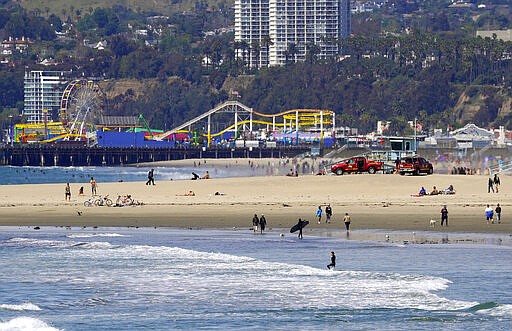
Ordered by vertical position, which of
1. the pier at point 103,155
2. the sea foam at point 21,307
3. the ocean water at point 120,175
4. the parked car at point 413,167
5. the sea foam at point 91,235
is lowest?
the sea foam at point 21,307

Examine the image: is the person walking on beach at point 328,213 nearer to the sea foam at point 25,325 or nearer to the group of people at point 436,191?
the group of people at point 436,191

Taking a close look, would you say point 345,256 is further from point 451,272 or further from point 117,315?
point 117,315

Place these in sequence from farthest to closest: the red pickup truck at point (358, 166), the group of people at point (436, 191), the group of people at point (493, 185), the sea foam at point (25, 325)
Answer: the red pickup truck at point (358, 166)
the group of people at point (493, 185)
the group of people at point (436, 191)
the sea foam at point (25, 325)

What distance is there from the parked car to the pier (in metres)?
111

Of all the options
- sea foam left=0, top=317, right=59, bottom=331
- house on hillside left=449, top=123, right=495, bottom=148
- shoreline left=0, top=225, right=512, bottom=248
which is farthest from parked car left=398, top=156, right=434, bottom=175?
house on hillside left=449, top=123, right=495, bottom=148

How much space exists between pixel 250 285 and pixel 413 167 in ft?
133

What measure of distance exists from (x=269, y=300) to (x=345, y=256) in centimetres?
882

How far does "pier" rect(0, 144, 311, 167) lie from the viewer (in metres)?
190

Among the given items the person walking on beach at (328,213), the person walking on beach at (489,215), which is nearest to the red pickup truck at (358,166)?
the person walking on beach at (328,213)

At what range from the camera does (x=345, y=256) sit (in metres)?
45.0

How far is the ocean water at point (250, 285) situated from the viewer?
110 feet

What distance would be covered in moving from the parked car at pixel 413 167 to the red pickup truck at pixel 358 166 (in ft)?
7.63

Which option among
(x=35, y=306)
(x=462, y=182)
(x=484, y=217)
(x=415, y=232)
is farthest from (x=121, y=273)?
(x=462, y=182)

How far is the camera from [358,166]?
82.1m
